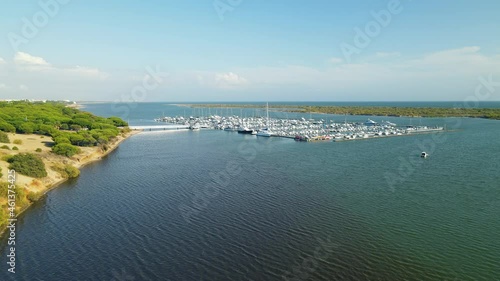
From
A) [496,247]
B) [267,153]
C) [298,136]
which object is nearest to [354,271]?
[496,247]

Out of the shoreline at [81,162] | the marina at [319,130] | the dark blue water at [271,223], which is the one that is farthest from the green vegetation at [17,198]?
the marina at [319,130]

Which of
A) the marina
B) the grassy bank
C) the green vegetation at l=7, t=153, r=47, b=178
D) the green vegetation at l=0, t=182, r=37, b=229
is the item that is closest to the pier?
the marina

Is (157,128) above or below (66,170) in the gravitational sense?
below

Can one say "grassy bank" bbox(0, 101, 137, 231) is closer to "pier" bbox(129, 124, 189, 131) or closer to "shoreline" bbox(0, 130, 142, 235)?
"shoreline" bbox(0, 130, 142, 235)

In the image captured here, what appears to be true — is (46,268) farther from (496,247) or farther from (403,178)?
(403,178)

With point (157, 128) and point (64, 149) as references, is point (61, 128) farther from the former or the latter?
point (157, 128)

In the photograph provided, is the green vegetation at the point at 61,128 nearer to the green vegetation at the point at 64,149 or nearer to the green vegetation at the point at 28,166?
the green vegetation at the point at 64,149

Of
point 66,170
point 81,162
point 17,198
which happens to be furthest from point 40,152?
point 17,198
